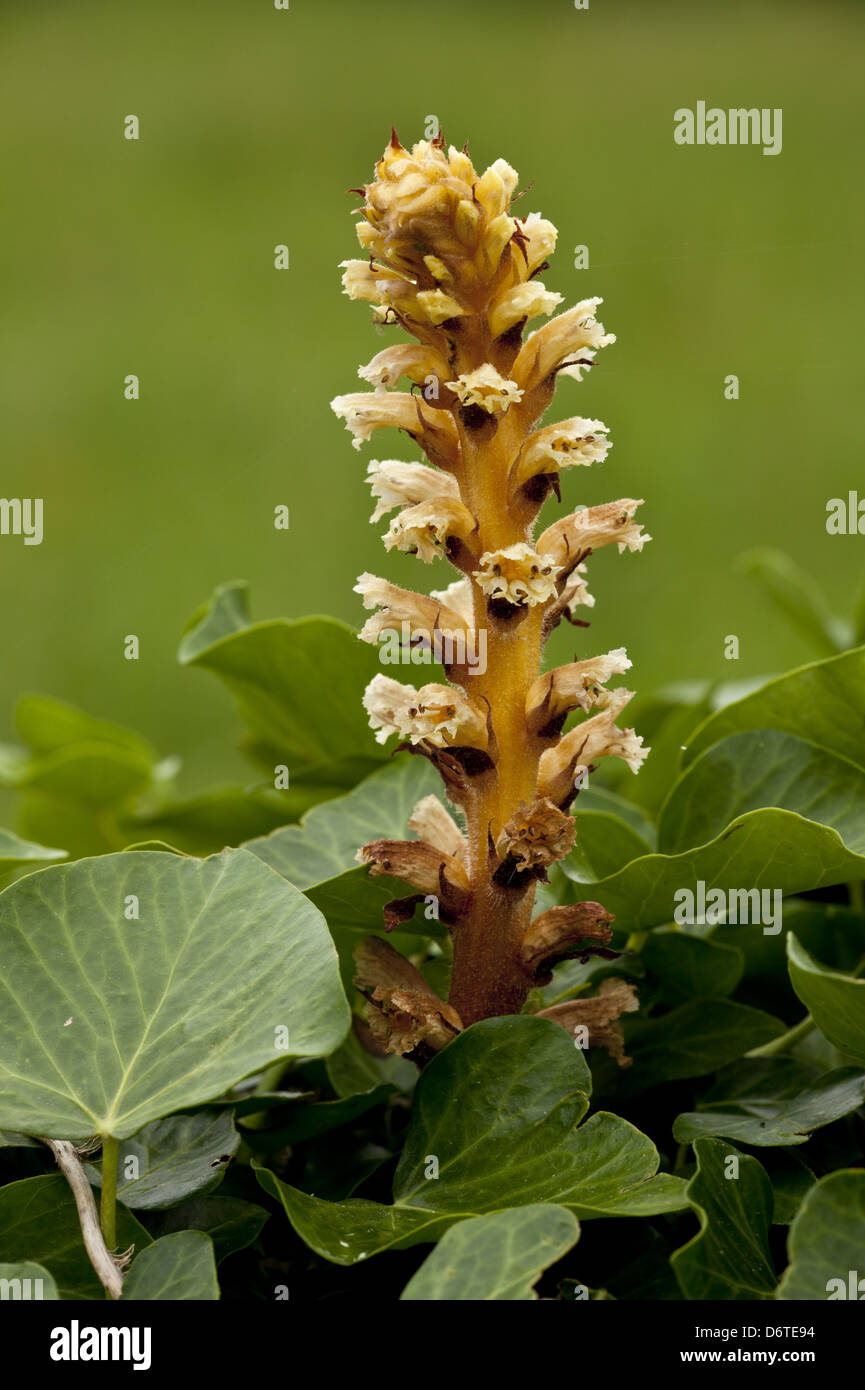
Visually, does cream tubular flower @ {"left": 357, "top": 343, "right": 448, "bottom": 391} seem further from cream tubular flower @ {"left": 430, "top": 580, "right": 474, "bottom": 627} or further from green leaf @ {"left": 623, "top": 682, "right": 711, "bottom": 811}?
green leaf @ {"left": 623, "top": 682, "right": 711, "bottom": 811}

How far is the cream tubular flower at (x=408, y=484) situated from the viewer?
1.74ft

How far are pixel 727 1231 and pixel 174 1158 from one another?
0.21m

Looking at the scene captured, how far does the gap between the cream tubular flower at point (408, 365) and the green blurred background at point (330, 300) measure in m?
1.29

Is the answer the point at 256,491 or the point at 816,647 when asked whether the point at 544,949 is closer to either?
the point at 816,647

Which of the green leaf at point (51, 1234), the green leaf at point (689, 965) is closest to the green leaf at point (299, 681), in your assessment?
the green leaf at point (689, 965)

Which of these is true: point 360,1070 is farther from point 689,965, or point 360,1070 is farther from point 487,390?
point 487,390

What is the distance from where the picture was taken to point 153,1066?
479mm

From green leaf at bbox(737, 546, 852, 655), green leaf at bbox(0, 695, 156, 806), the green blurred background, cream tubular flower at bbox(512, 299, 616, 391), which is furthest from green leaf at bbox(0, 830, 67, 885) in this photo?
the green blurred background

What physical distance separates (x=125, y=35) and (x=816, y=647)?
12.1 feet

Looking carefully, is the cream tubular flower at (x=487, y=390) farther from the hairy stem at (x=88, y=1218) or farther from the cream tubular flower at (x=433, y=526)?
the hairy stem at (x=88, y=1218)

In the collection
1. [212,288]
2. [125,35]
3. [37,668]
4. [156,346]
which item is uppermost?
[125,35]

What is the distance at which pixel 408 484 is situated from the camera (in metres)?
0.53

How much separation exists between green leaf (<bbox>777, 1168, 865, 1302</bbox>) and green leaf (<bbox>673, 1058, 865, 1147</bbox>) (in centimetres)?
7
